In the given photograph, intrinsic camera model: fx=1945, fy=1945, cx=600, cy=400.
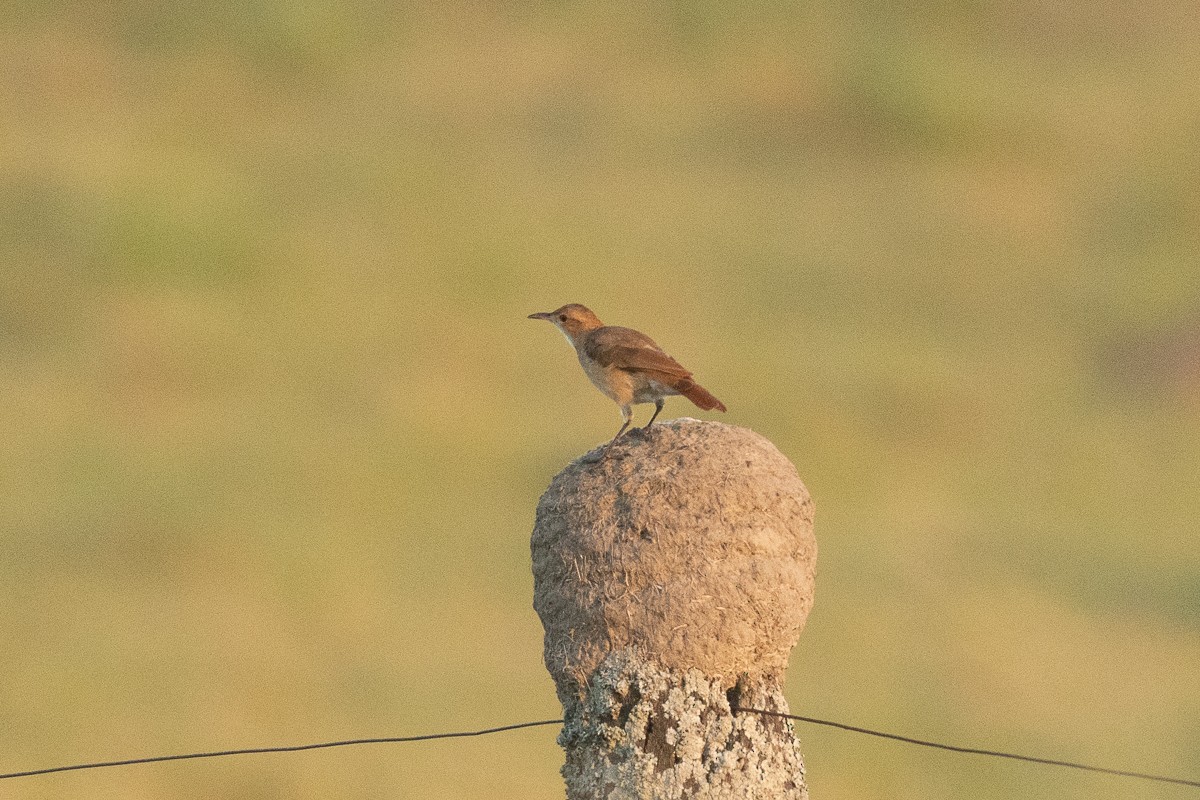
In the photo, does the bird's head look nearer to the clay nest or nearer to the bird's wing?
the bird's wing

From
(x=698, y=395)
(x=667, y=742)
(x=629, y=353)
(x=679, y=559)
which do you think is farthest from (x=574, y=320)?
(x=667, y=742)

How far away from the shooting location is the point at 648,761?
28.3 feet

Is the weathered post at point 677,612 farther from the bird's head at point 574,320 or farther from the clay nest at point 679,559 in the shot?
the bird's head at point 574,320

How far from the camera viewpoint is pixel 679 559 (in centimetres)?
895

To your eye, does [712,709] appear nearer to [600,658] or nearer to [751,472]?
[600,658]

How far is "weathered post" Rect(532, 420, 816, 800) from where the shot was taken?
869 centimetres

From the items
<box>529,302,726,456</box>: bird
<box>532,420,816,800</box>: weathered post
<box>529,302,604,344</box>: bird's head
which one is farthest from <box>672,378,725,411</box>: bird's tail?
<box>529,302,604,344</box>: bird's head

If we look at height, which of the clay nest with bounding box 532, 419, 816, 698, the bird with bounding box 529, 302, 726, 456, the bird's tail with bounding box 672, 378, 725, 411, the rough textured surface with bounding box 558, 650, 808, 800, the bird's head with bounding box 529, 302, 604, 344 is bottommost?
the rough textured surface with bounding box 558, 650, 808, 800

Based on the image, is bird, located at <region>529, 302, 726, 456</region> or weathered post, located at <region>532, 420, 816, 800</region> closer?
weathered post, located at <region>532, 420, 816, 800</region>

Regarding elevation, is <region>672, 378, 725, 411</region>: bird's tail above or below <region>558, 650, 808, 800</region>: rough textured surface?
above

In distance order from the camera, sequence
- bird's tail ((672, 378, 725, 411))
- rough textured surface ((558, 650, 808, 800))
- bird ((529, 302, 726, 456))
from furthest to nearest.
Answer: bird ((529, 302, 726, 456)) → bird's tail ((672, 378, 725, 411)) → rough textured surface ((558, 650, 808, 800))

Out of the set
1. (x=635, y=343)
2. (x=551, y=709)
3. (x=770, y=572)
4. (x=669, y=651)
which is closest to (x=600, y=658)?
(x=669, y=651)

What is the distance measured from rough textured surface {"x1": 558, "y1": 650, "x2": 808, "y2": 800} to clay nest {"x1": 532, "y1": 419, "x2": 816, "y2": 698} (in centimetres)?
10

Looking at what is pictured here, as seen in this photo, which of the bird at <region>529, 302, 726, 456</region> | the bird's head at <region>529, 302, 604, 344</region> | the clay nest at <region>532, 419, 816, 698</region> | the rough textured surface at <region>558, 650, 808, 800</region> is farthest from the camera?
the bird's head at <region>529, 302, 604, 344</region>
